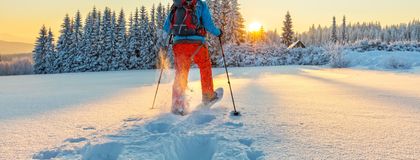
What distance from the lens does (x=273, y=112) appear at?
3.81m

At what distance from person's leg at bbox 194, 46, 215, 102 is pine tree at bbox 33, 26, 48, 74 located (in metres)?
47.0

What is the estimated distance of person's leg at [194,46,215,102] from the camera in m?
4.46

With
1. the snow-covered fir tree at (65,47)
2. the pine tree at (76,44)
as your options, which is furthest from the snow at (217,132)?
the snow-covered fir tree at (65,47)

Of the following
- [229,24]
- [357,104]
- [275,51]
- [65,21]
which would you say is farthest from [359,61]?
[65,21]

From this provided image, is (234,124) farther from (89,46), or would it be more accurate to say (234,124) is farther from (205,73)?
(89,46)

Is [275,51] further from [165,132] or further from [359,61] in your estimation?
[165,132]

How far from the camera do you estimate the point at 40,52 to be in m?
46.7

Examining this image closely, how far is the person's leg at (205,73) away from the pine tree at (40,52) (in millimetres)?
47026

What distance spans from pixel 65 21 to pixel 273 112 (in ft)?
160

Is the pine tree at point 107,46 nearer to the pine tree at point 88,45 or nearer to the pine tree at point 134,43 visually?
the pine tree at point 88,45

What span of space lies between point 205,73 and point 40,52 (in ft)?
158

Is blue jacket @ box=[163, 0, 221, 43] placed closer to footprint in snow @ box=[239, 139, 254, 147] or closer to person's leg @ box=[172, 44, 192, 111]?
person's leg @ box=[172, 44, 192, 111]

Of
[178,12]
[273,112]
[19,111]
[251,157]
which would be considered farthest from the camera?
[178,12]

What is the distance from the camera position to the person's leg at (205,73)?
446cm
